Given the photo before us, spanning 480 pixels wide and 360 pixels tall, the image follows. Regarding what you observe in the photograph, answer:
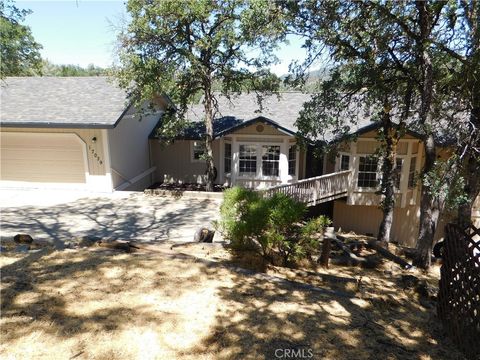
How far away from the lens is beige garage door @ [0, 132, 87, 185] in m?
14.5

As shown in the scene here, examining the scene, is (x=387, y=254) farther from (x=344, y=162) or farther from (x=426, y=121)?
(x=344, y=162)

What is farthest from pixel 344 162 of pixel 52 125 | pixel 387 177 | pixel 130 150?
pixel 52 125

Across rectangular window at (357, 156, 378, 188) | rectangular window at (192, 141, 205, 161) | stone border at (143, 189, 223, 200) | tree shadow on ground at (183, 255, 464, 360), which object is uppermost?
rectangular window at (192, 141, 205, 161)

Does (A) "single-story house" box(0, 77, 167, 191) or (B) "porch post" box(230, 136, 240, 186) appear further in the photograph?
(B) "porch post" box(230, 136, 240, 186)

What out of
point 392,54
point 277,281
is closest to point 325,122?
point 392,54

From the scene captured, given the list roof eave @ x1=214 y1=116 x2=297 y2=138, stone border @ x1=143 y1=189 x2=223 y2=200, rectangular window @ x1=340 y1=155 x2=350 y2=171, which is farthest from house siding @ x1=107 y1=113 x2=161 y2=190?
rectangular window @ x1=340 y1=155 x2=350 y2=171

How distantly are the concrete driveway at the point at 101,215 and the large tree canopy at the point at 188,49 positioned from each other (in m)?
3.66

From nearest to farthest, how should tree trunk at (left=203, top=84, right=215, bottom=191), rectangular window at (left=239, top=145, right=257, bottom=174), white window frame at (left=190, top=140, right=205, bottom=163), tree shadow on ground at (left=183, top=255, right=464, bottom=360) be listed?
tree shadow on ground at (left=183, top=255, right=464, bottom=360) → tree trunk at (left=203, top=84, right=215, bottom=191) → rectangular window at (left=239, top=145, right=257, bottom=174) → white window frame at (left=190, top=140, right=205, bottom=163)

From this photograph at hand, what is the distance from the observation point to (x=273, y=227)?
693cm

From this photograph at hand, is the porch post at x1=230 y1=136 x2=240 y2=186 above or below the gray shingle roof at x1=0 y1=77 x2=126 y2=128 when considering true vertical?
below

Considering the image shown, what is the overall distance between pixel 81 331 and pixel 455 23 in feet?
33.1

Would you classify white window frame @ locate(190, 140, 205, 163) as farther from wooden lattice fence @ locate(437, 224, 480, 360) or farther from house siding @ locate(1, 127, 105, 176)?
wooden lattice fence @ locate(437, 224, 480, 360)

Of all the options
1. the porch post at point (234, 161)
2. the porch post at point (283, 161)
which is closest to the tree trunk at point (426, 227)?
the porch post at point (283, 161)

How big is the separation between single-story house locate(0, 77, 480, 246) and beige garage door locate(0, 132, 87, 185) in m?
0.05
